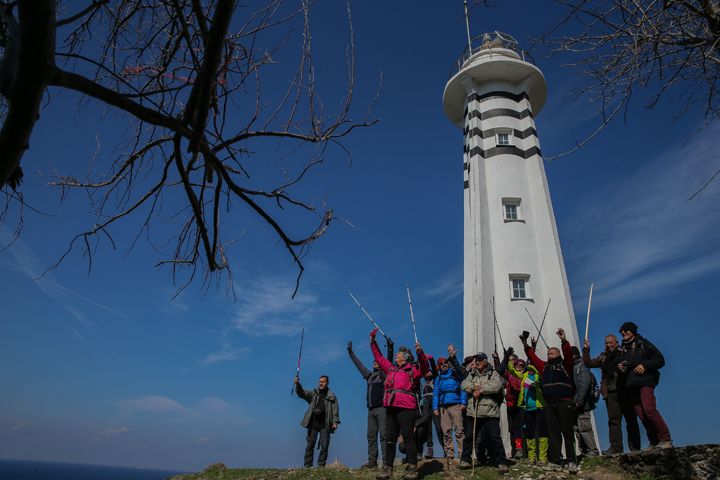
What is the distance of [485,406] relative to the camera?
356 inches

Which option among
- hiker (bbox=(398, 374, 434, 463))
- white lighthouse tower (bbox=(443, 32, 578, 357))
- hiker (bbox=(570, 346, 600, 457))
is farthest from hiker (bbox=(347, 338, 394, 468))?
white lighthouse tower (bbox=(443, 32, 578, 357))

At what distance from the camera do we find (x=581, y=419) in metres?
9.67

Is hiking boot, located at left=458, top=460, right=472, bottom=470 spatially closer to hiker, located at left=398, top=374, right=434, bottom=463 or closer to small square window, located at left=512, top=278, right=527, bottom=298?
hiker, located at left=398, top=374, right=434, bottom=463

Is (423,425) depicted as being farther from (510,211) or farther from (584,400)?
(510,211)

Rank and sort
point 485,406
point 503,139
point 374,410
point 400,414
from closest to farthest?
point 400,414 → point 485,406 → point 374,410 → point 503,139

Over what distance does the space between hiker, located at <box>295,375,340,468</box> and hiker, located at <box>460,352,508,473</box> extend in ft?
9.87

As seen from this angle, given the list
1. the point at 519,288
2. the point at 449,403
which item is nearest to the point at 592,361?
the point at 449,403

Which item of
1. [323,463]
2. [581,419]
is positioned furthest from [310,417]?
[581,419]

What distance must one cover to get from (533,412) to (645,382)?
93.3 inches

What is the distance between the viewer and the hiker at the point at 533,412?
9.28 metres


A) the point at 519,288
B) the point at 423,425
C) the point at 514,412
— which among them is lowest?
the point at 423,425

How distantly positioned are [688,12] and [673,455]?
635cm

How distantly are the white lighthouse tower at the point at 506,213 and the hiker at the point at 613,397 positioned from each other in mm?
5973

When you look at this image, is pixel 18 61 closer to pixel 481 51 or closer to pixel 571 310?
pixel 571 310
